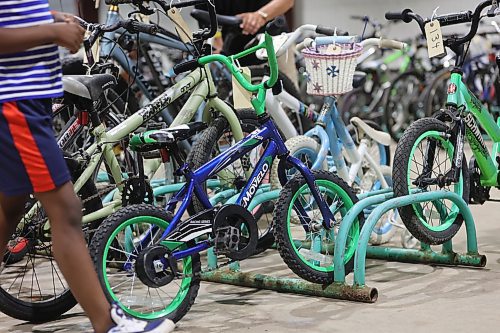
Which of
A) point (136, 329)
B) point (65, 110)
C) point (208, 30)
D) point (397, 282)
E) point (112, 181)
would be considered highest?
point (208, 30)

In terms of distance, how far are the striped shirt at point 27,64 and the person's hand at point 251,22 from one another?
8.66 feet

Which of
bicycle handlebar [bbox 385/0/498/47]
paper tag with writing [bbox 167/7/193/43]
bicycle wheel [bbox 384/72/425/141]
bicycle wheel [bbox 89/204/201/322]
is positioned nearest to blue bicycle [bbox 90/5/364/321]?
bicycle wheel [bbox 89/204/201/322]

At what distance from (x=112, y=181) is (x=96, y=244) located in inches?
31.5

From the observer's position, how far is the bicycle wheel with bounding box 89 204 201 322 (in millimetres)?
3344

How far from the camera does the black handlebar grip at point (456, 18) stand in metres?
4.27

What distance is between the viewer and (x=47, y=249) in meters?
3.82

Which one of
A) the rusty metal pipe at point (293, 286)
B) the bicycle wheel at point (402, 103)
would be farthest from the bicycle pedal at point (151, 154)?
the bicycle wheel at point (402, 103)

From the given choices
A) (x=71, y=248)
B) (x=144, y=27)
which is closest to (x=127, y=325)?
(x=71, y=248)

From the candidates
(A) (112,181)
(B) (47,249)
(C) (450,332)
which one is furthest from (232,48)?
(C) (450,332)

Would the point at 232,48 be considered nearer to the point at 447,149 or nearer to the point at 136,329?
the point at 447,149

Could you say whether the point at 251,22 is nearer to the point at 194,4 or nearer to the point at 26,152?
the point at 194,4

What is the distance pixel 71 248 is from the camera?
8.96ft

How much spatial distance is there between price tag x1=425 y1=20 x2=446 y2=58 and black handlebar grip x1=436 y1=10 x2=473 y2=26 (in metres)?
0.08

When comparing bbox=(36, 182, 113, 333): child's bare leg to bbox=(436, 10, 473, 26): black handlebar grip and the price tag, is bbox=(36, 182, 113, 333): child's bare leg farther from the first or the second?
bbox=(436, 10, 473, 26): black handlebar grip
